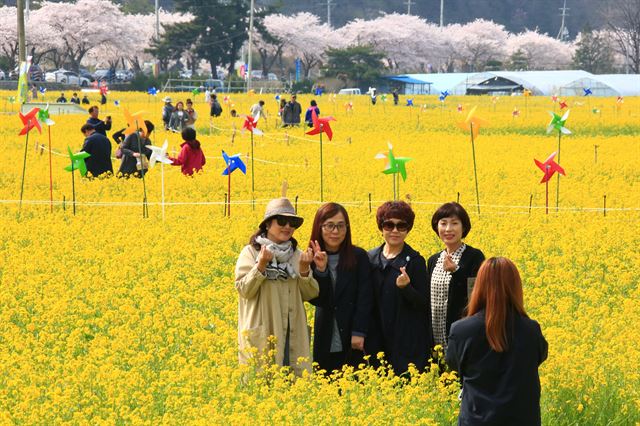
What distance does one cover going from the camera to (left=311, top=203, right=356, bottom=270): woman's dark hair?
709cm

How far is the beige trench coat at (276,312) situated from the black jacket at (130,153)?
11.8 metres

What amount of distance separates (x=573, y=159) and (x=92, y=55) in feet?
216

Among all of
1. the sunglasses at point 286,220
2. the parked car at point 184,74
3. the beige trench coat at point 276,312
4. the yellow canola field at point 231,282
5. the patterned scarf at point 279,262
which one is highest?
the parked car at point 184,74

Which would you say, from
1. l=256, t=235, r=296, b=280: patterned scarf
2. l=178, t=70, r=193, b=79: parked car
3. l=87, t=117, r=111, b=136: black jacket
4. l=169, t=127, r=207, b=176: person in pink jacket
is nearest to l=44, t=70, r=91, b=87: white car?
l=178, t=70, r=193, b=79: parked car

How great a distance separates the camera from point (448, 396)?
22.5 feet

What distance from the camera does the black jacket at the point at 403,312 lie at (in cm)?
727

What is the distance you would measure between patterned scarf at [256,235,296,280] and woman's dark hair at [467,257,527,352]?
1.73 meters

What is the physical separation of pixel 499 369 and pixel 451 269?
4.86ft

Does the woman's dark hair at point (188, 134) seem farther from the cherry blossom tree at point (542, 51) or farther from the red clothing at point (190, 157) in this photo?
the cherry blossom tree at point (542, 51)

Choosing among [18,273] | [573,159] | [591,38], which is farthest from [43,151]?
[591,38]

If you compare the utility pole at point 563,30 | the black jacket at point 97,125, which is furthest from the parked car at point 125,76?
the utility pole at point 563,30

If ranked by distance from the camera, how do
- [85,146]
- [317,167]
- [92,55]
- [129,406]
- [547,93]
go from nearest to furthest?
1. [129,406]
2. [85,146]
3. [317,167]
4. [547,93]
5. [92,55]

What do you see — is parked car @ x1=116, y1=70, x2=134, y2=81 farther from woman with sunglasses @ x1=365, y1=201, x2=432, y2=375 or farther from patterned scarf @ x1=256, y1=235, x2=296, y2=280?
patterned scarf @ x1=256, y1=235, x2=296, y2=280

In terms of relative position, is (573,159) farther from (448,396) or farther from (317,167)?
(448,396)
